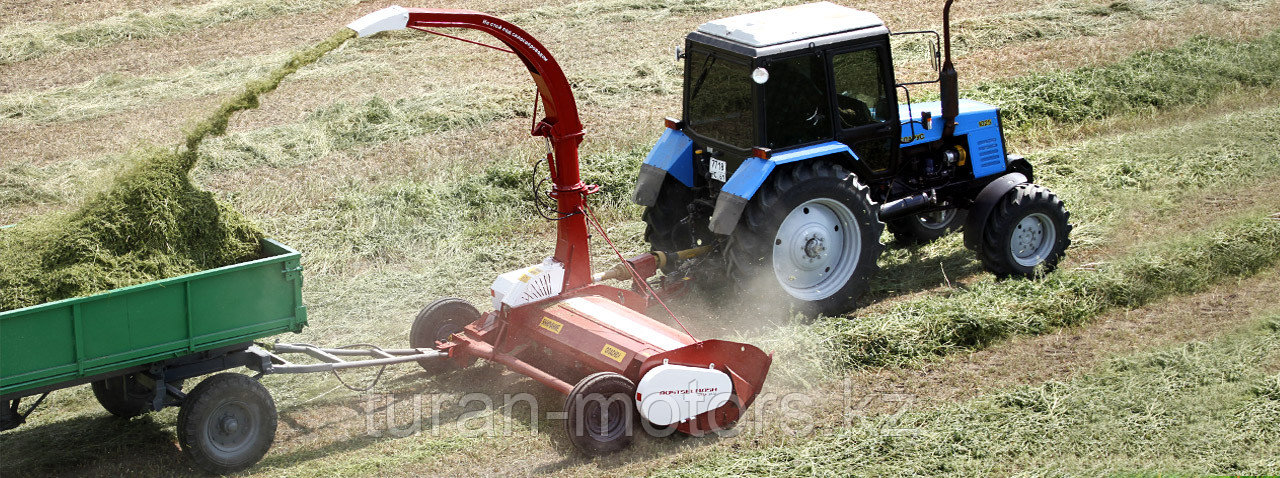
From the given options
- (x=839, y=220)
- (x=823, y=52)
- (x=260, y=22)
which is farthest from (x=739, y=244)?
(x=260, y=22)

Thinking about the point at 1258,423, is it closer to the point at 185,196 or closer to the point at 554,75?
the point at 554,75

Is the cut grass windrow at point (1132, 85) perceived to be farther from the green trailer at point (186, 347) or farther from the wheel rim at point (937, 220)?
the green trailer at point (186, 347)

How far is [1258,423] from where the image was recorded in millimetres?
6465

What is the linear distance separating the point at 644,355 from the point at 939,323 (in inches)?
96.6

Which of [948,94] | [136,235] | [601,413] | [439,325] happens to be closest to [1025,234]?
[948,94]

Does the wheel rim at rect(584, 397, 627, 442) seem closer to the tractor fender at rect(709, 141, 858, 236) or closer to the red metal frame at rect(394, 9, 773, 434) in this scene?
the red metal frame at rect(394, 9, 773, 434)

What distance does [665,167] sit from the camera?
28.0 ft

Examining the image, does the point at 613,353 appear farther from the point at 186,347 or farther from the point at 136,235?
the point at 136,235

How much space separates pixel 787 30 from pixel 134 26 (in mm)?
12845

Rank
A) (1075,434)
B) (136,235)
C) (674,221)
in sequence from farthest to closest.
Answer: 1. (674,221)
2. (1075,434)
3. (136,235)

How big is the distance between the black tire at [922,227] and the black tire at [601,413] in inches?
158

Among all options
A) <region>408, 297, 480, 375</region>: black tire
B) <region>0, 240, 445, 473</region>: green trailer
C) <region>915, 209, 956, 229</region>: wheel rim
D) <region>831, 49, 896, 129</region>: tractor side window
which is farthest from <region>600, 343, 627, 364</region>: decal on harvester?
<region>915, 209, 956, 229</region>: wheel rim

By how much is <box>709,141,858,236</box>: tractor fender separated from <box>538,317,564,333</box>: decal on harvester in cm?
138

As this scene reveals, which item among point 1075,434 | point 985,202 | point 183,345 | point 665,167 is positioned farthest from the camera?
point 985,202
